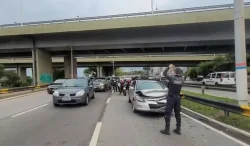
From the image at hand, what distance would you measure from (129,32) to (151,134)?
23.4m

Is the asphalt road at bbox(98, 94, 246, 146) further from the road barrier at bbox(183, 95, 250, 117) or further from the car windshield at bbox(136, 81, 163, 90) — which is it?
the car windshield at bbox(136, 81, 163, 90)

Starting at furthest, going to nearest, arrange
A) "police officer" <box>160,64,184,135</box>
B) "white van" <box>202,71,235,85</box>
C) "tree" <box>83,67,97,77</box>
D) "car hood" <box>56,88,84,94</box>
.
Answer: "tree" <box>83,67,97,77</box> < "white van" <box>202,71,235,85</box> < "car hood" <box>56,88,84,94</box> < "police officer" <box>160,64,184,135</box>

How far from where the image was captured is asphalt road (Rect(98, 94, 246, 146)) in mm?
6188

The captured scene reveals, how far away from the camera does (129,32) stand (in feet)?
97.2

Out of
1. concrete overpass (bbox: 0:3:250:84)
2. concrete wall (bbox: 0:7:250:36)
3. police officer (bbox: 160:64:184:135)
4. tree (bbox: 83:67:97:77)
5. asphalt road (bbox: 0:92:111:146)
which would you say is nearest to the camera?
asphalt road (bbox: 0:92:111:146)

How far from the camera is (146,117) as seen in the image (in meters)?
10.1

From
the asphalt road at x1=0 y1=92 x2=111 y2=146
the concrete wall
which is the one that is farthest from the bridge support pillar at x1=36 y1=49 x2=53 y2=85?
the asphalt road at x1=0 y1=92 x2=111 y2=146

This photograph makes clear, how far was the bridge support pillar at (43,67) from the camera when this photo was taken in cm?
3431

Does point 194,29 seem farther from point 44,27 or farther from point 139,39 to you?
point 44,27

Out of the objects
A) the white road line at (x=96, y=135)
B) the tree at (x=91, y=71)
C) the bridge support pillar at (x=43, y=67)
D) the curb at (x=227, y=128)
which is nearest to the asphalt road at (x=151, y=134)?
the white road line at (x=96, y=135)

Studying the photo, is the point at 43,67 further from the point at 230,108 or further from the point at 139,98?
the point at 230,108

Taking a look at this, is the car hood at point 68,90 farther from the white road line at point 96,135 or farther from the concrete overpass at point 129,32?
the concrete overpass at point 129,32

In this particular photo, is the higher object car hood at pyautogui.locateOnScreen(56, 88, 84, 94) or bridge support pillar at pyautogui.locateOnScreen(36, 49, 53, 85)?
bridge support pillar at pyautogui.locateOnScreen(36, 49, 53, 85)

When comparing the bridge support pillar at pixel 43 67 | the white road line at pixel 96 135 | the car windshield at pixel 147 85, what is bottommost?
the white road line at pixel 96 135
